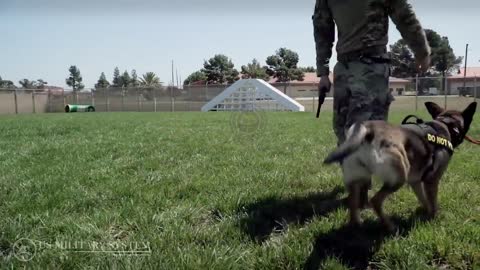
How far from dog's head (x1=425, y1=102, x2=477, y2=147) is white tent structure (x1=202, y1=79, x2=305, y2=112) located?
23.6 meters

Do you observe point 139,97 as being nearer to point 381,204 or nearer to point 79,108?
point 79,108

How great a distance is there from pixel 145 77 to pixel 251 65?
29853mm

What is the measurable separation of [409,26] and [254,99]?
26.2 meters

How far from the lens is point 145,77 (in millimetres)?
96875

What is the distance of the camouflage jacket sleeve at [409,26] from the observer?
3.69 m

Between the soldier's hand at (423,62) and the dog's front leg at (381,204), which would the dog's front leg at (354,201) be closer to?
the dog's front leg at (381,204)

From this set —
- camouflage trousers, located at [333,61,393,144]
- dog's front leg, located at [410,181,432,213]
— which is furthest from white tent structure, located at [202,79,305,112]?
dog's front leg, located at [410,181,432,213]

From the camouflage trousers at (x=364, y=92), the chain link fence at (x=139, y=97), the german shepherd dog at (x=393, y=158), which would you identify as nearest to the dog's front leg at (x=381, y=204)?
the german shepherd dog at (x=393, y=158)

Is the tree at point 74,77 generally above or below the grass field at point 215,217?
above

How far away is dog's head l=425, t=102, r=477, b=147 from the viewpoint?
3.85m

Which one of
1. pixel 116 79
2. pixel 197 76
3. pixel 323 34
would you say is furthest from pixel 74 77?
pixel 323 34

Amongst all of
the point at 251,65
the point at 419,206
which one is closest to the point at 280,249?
the point at 419,206

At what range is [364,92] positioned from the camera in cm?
381

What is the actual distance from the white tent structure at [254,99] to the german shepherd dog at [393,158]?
24.1 meters
